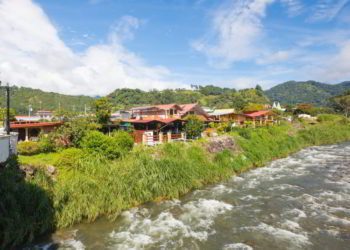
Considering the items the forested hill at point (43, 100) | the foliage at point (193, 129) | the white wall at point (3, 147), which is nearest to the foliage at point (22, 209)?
the white wall at point (3, 147)

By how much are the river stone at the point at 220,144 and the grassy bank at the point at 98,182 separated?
0.52 metres

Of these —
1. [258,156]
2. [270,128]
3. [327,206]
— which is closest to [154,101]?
[270,128]

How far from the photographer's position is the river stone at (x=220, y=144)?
88.7ft

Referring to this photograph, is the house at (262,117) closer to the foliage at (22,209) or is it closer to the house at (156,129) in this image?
the house at (156,129)

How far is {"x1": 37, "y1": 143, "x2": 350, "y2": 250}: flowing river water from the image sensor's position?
12539 millimetres

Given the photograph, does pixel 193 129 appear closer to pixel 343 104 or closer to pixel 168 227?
pixel 168 227

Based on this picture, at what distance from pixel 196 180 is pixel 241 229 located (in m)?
7.38

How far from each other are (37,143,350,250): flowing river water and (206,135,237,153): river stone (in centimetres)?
512

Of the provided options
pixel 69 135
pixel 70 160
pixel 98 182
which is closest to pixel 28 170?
pixel 70 160

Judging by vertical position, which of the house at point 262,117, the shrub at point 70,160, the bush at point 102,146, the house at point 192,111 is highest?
the house at point 192,111

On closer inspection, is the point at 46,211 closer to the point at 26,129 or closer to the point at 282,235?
the point at 282,235

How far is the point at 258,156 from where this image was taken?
98.0ft

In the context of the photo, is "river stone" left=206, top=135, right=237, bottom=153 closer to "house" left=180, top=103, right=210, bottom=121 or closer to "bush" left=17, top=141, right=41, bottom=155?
"house" left=180, top=103, right=210, bottom=121

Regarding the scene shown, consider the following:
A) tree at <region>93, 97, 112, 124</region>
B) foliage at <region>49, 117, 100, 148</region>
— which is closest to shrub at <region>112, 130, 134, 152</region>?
foliage at <region>49, 117, 100, 148</region>
